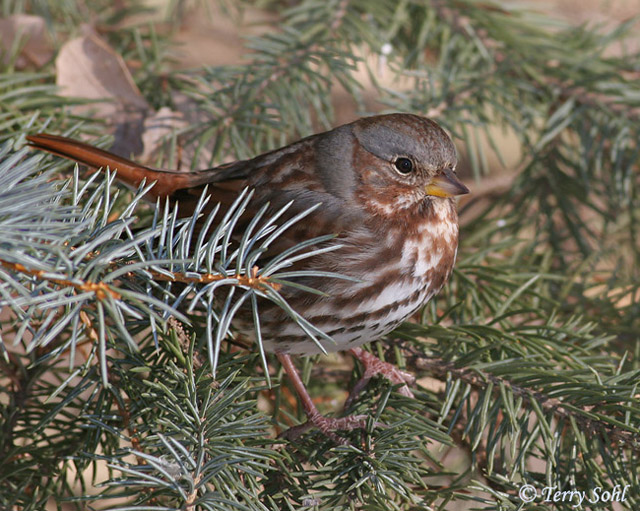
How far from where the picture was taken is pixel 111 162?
5.50 feet

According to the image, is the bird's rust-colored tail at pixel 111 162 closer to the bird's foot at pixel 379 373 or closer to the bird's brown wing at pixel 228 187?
the bird's brown wing at pixel 228 187

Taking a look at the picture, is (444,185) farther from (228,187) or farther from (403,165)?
(228,187)

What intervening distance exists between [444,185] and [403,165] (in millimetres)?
113

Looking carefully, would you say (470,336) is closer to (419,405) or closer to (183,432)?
(419,405)

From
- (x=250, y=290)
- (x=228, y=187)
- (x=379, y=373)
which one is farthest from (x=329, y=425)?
(x=228, y=187)

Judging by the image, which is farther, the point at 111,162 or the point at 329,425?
the point at 111,162

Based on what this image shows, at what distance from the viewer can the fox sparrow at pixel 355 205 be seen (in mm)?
1542

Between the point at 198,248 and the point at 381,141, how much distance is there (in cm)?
86

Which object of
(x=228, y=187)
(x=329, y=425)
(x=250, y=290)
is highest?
(x=250, y=290)

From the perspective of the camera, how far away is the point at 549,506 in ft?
4.24

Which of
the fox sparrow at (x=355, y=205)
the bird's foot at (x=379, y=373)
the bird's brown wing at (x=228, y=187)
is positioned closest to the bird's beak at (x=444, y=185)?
the fox sparrow at (x=355, y=205)

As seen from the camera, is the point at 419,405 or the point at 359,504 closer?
the point at 359,504

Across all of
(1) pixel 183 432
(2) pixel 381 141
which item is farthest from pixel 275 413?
(2) pixel 381 141

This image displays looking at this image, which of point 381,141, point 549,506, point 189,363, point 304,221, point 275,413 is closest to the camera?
point 189,363
